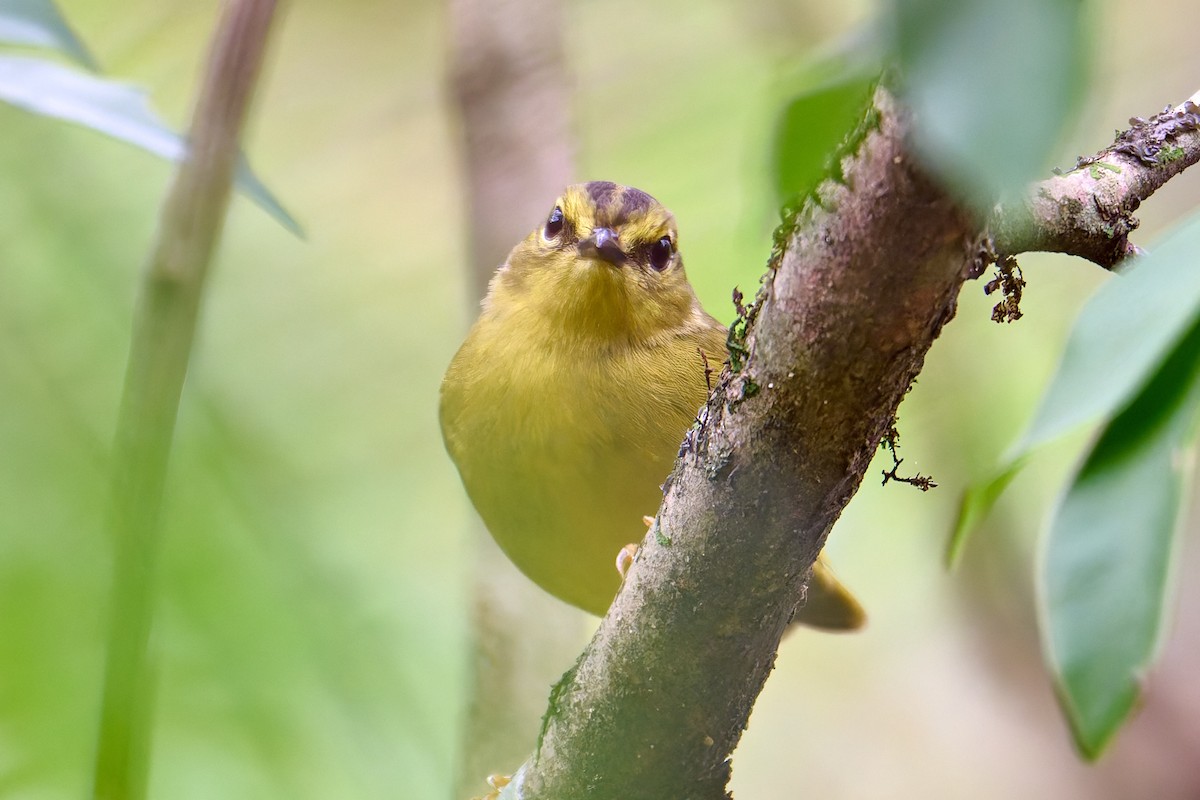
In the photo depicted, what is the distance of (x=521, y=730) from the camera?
3982 millimetres

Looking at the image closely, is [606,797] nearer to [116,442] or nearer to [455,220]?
[116,442]

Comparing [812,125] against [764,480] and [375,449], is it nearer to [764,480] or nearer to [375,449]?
[764,480]

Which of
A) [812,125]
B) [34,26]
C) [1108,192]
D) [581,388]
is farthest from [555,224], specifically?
[812,125]

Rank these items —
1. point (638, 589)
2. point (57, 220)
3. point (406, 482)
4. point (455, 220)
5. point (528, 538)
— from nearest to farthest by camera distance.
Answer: point (638, 589) → point (528, 538) → point (57, 220) → point (406, 482) → point (455, 220)

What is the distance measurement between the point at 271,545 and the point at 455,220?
3.50 m

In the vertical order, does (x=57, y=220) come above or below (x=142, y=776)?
above

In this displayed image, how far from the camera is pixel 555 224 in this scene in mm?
3264

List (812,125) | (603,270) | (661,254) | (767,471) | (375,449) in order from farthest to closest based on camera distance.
A: (375,449)
(661,254)
(603,270)
(767,471)
(812,125)

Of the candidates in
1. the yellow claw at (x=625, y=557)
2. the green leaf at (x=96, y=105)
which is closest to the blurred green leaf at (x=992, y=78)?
the green leaf at (x=96, y=105)

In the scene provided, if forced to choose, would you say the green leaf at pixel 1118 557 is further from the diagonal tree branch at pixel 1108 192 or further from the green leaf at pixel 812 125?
the diagonal tree branch at pixel 1108 192

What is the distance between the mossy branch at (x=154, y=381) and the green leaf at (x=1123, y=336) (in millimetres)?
1280

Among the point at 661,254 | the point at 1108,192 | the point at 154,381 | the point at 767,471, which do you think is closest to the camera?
the point at 767,471

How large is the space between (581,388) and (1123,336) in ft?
6.57

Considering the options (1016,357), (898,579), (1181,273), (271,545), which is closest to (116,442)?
(271,545)
